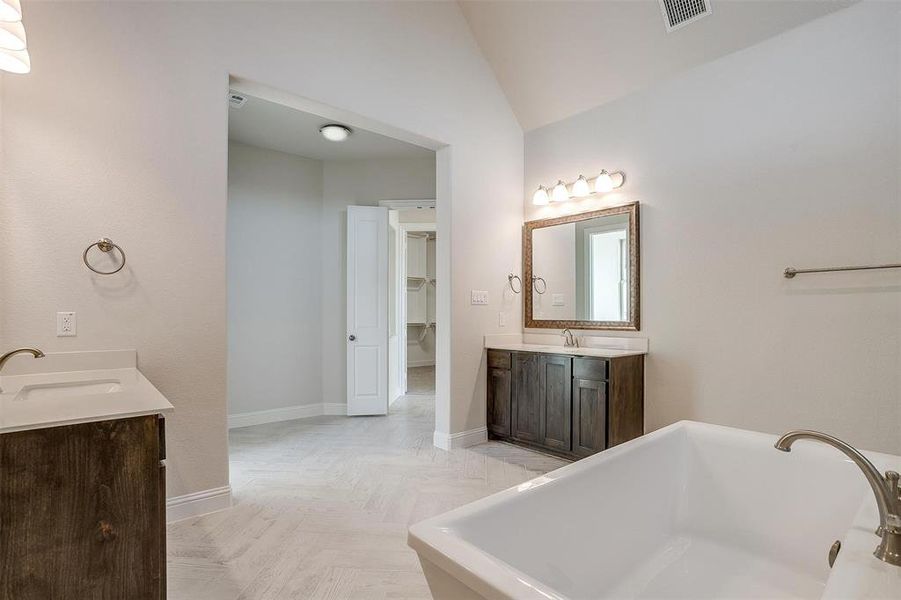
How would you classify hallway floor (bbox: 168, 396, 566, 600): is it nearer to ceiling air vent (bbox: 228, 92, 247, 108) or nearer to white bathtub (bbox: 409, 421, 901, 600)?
white bathtub (bbox: 409, 421, 901, 600)

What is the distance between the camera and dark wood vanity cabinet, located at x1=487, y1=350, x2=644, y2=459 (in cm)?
300

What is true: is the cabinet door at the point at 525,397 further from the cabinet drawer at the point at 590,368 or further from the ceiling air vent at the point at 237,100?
the ceiling air vent at the point at 237,100

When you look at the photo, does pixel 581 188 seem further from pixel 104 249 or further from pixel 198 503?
pixel 198 503

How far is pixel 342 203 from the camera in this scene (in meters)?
4.79

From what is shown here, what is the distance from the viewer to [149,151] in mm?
2260

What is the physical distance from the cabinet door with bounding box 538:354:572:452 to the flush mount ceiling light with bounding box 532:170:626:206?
51.5 inches

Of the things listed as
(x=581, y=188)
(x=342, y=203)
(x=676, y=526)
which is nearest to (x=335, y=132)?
(x=342, y=203)

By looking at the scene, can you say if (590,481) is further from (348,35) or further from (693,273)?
(348,35)

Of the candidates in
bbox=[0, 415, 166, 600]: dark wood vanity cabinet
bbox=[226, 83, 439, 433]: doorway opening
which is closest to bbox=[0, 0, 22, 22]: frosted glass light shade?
bbox=[0, 415, 166, 600]: dark wood vanity cabinet

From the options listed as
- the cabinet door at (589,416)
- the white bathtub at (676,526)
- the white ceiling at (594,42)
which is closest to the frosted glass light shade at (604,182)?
the white ceiling at (594,42)

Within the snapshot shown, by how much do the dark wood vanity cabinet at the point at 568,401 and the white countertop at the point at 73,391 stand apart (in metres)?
2.47

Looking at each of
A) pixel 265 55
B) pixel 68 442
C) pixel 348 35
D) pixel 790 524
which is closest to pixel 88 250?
pixel 68 442

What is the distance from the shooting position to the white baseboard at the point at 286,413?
167 inches

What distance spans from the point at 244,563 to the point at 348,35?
308 centimetres
